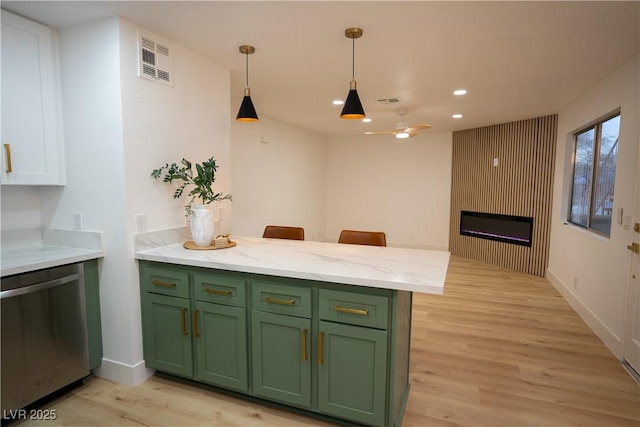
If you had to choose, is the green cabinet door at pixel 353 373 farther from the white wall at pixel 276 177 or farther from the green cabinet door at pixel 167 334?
the white wall at pixel 276 177

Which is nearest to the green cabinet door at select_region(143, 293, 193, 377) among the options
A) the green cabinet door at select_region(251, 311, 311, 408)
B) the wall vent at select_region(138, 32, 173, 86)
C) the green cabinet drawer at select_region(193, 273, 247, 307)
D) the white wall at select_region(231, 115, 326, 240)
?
the green cabinet drawer at select_region(193, 273, 247, 307)

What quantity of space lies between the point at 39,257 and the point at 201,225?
973mm

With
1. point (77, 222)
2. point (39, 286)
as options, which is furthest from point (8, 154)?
point (39, 286)

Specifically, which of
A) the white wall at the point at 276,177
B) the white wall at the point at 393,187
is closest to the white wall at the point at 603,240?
Answer: the white wall at the point at 393,187

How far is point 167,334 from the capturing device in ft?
7.89

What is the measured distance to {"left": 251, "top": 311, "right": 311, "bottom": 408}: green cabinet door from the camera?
201cm

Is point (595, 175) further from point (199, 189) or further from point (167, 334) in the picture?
point (167, 334)

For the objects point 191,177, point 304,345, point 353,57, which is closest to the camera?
point 304,345

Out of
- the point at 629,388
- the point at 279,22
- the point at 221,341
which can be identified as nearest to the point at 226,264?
the point at 221,341

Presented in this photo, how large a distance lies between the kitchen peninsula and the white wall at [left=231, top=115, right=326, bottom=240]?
255 cm

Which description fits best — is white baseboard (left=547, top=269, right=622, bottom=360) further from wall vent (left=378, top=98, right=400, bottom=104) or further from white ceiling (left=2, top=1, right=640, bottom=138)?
wall vent (left=378, top=98, right=400, bottom=104)

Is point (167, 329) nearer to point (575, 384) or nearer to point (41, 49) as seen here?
point (41, 49)

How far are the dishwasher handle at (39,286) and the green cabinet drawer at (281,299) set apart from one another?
47.4 inches

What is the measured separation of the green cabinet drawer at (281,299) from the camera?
1977 millimetres
